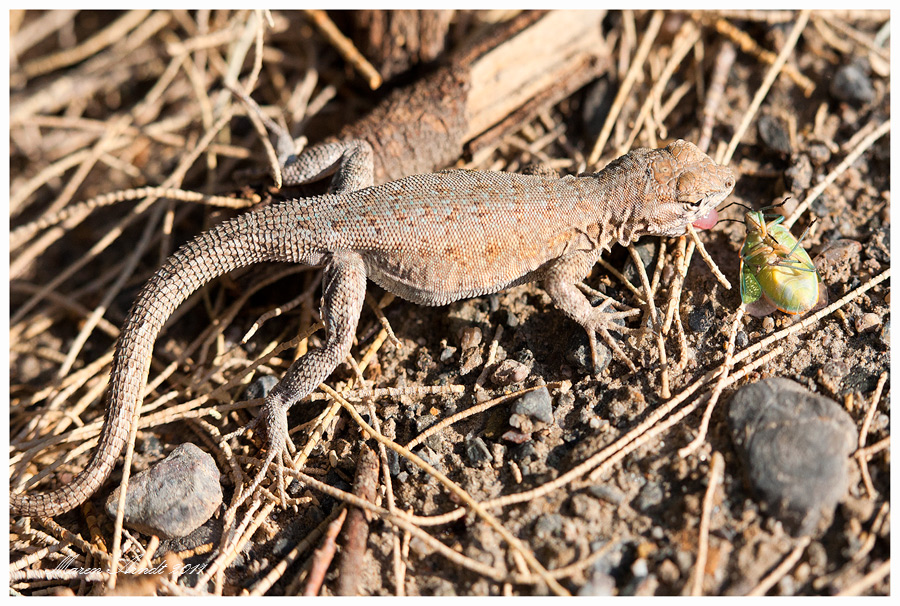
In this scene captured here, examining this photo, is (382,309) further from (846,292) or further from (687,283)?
(846,292)

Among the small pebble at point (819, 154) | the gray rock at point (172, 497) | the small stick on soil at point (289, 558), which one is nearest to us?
the small stick on soil at point (289, 558)

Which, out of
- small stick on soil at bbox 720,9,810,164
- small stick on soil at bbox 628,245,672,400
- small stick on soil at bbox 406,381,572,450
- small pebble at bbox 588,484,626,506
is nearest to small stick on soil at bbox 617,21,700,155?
small stick on soil at bbox 720,9,810,164

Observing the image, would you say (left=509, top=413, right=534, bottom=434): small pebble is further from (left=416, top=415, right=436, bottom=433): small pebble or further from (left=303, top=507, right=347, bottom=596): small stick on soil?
(left=303, top=507, right=347, bottom=596): small stick on soil

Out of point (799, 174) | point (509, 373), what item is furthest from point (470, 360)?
point (799, 174)

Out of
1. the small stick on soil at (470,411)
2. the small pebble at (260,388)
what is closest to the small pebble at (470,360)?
the small stick on soil at (470,411)

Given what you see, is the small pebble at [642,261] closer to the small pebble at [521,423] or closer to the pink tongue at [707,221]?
the pink tongue at [707,221]
